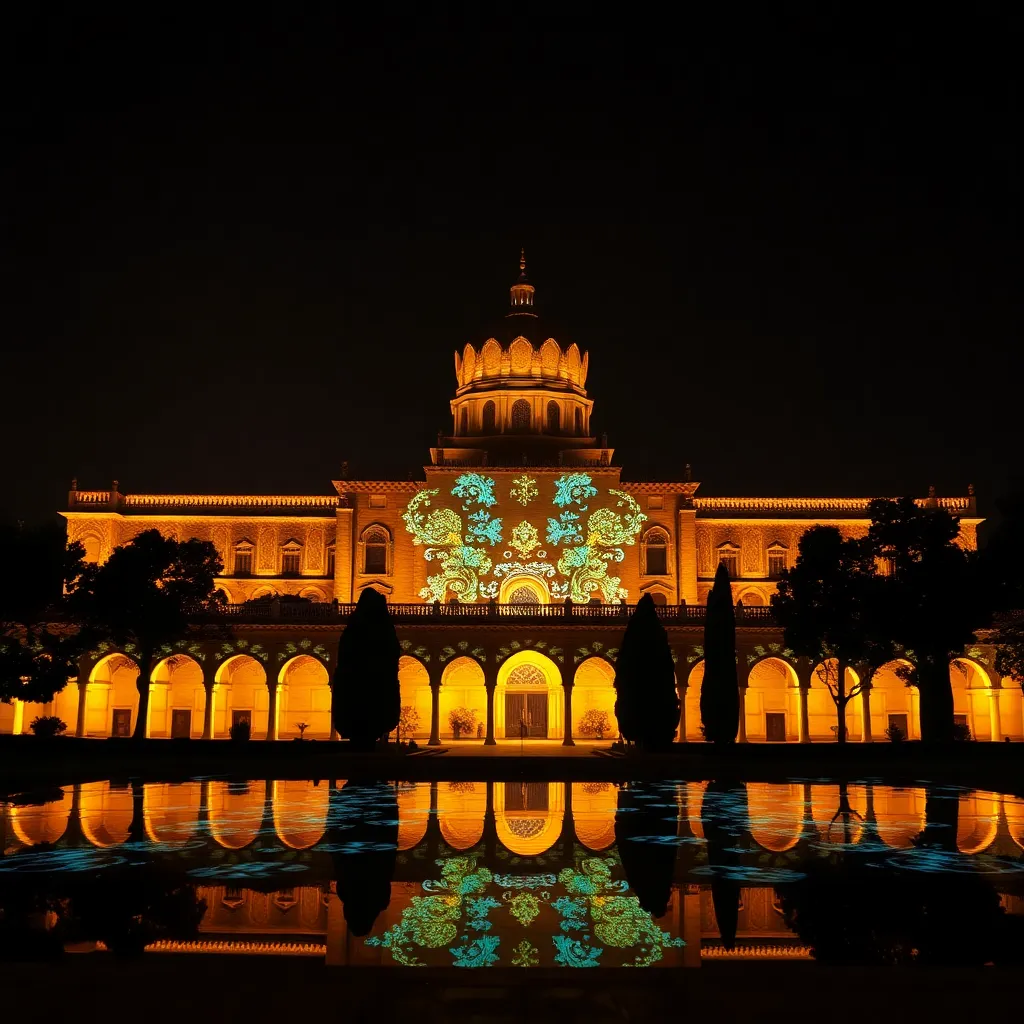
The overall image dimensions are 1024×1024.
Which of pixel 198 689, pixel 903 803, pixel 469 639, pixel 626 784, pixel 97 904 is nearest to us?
pixel 97 904

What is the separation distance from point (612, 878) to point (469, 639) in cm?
3367

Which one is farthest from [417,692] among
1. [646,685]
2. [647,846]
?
[647,846]

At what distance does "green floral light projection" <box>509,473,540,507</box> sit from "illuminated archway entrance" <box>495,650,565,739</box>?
9.03 m

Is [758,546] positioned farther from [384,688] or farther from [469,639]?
[384,688]

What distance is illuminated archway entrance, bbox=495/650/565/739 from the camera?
47906mm

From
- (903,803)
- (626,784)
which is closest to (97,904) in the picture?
(903,803)

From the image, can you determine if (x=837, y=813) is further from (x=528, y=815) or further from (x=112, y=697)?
(x=112, y=697)

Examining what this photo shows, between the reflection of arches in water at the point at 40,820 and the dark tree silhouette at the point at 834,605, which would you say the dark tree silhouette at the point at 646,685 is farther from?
the reflection of arches in water at the point at 40,820

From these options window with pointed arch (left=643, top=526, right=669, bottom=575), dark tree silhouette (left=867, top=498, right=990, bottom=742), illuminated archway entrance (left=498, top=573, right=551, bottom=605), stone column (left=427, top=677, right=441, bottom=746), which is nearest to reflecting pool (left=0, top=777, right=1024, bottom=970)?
dark tree silhouette (left=867, top=498, right=990, bottom=742)

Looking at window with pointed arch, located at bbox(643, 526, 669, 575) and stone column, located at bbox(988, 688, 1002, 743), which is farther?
window with pointed arch, located at bbox(643, 526, 669, 575)

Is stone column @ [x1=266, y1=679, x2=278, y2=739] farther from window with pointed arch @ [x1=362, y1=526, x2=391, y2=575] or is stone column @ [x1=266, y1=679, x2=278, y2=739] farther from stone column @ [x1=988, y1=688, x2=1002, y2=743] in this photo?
stone column @ [x1=988, y1=688, x2=1002, y2=743]

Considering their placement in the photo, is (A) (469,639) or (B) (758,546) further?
(B) (758,546)

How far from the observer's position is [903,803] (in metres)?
20.9

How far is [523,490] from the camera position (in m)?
54.5
